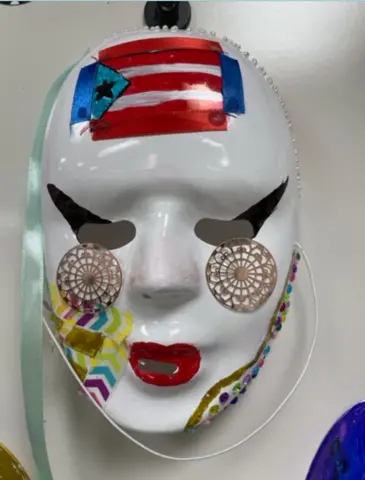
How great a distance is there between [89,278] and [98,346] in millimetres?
74

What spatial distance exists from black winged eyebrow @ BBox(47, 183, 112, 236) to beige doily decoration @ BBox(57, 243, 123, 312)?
25 mm

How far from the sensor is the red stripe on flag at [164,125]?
2.54ft

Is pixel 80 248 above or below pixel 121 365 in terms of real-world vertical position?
above

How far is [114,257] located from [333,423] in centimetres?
34

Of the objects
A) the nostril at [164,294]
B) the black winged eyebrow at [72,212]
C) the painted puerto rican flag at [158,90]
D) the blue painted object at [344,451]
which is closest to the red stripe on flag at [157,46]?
the painted puerto rican flag at [158,90]

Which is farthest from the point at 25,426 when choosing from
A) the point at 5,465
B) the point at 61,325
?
the point at 61,325

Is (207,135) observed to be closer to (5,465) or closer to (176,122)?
(176,122)

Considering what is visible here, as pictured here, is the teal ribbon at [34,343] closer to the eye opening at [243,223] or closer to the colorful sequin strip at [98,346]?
the colorful sequin strip at [98,346]

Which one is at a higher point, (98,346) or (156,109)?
(156,109)

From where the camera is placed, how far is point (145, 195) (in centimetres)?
78

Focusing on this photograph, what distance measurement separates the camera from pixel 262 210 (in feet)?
2.64

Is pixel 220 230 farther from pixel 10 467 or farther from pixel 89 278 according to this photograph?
pixel 10 467

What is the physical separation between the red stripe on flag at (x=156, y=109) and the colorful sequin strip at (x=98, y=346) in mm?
204

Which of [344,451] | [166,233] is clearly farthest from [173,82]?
[344,451]
